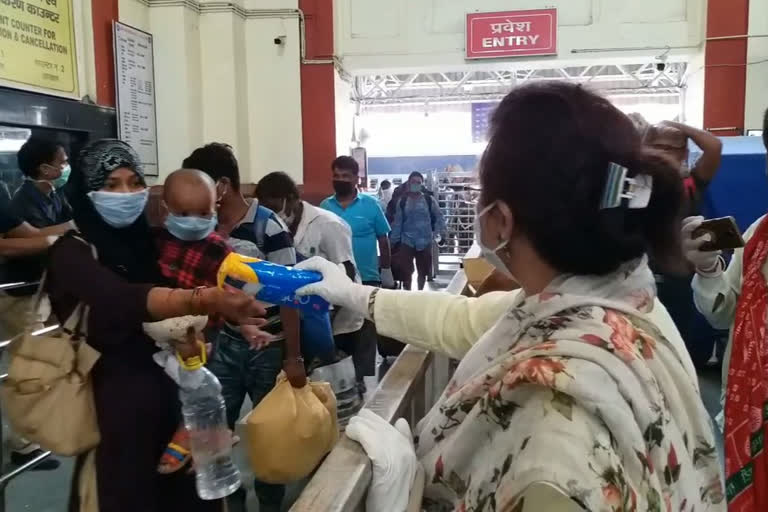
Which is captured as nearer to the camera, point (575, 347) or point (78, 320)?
point (575, 347)

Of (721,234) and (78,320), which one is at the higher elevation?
(721,234)

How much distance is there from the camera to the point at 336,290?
1457mm

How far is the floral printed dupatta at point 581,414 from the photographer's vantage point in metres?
0.76

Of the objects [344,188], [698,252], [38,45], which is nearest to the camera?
[698,252]

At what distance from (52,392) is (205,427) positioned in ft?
1.22

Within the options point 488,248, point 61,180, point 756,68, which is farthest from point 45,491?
point 756,68

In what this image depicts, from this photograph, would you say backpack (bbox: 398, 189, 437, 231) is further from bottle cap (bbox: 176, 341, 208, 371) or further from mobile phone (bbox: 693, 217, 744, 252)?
bottle cap (bbox: 176, 341, 208, 371)

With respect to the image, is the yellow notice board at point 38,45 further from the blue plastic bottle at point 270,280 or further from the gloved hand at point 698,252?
the gloved hand at point 698,252

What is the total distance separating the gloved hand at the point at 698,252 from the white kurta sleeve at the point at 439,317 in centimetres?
64

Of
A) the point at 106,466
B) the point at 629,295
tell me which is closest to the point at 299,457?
the point at 106,466

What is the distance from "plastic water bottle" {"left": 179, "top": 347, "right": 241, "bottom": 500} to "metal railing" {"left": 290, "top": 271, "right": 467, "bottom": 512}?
0.45 m

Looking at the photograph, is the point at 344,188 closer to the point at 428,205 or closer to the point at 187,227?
the point at 187,227

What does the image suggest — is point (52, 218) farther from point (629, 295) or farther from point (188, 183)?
point (629, 295)

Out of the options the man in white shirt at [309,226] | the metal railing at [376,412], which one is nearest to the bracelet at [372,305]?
the metal railing at [376,412]
